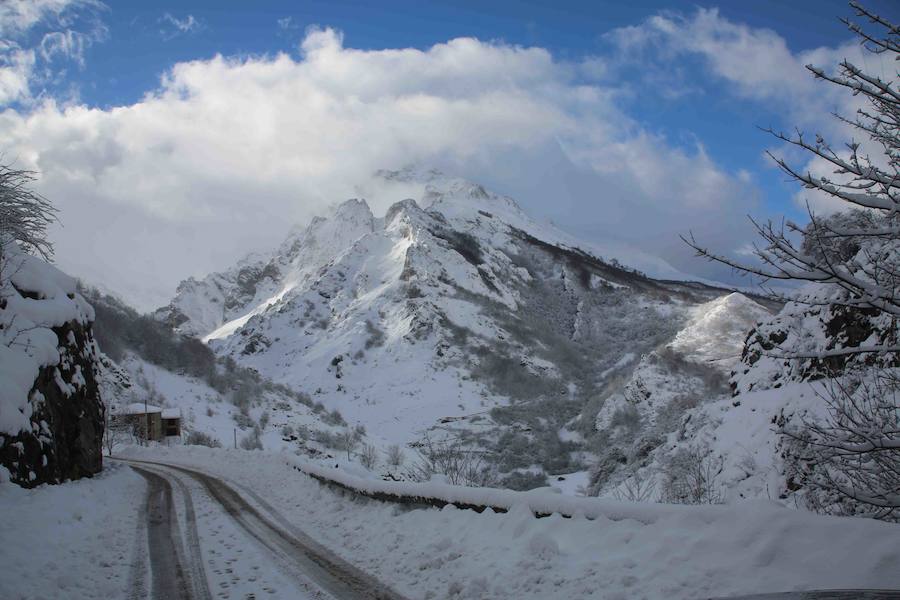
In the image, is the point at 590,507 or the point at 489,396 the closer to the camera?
the point at 590,507

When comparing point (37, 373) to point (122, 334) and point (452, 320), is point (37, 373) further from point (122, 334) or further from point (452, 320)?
point (452, 320)

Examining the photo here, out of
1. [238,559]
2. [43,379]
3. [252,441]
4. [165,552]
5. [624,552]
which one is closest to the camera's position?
[624,552]

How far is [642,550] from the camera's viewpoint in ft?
19.7

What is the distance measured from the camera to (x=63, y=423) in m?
15.9

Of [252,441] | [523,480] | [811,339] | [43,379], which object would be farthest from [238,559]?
[252,441]

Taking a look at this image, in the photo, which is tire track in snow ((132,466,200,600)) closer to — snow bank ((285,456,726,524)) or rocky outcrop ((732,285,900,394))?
snow bank ((285,456,726,524))

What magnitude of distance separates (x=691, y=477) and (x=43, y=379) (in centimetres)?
1844

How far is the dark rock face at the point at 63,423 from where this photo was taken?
12.4 m

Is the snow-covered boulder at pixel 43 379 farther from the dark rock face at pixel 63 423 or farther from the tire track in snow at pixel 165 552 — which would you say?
the tire track in snow at pixel 165 552

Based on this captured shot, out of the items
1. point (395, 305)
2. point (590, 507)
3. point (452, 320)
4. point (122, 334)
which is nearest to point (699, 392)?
point (590, 507)

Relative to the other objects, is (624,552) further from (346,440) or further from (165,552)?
(346,440)

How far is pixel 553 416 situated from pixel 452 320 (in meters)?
47.3

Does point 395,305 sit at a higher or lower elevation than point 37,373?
higher

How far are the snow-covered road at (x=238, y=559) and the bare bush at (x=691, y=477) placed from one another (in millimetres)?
9890
